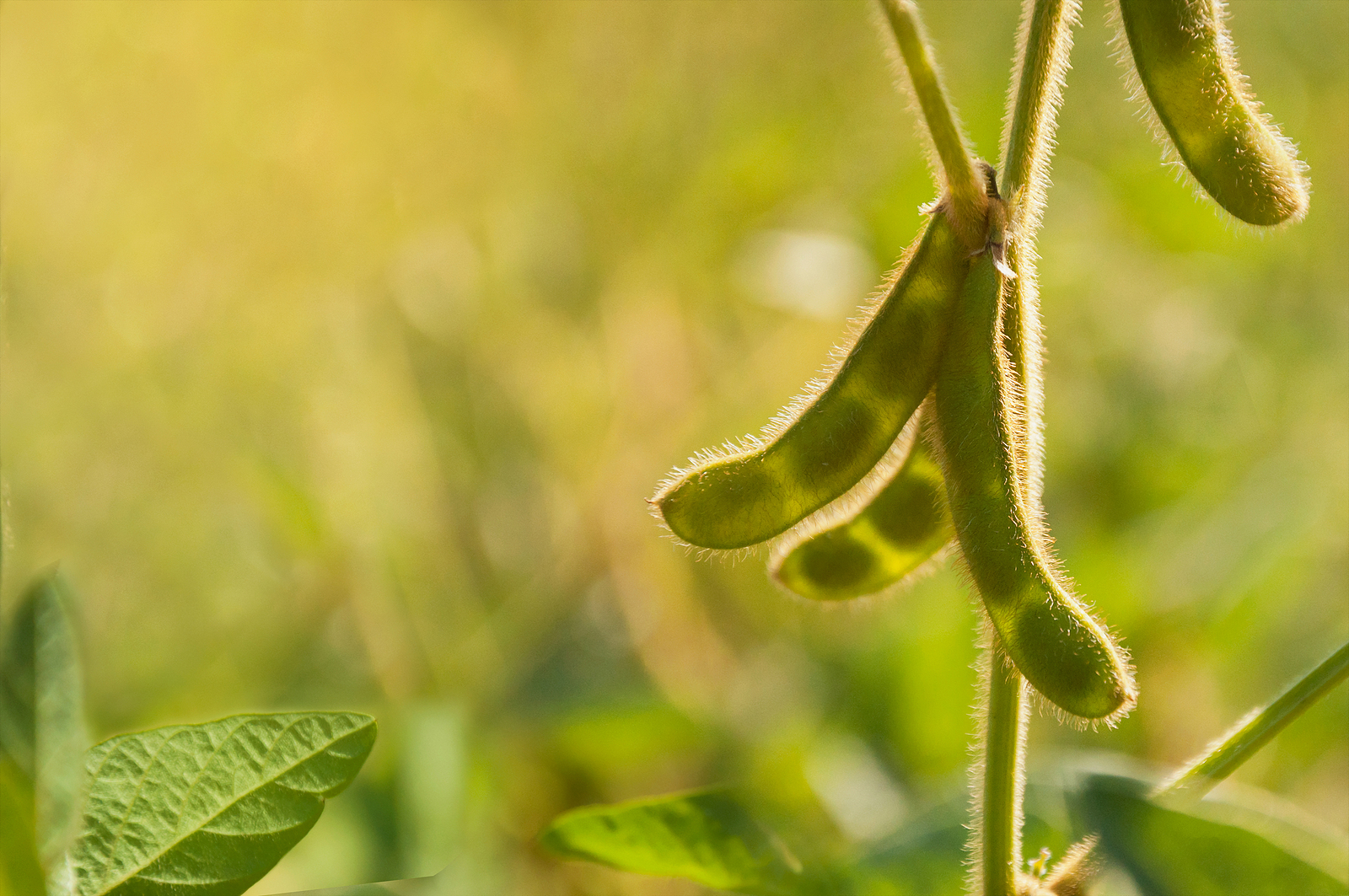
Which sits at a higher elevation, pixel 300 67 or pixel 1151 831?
pixel 300 67

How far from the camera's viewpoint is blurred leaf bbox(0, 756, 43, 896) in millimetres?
564

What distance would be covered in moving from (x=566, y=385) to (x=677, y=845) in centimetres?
172

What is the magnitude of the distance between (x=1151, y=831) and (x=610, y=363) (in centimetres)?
195

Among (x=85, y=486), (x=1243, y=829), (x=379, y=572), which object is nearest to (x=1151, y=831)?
(x=1243, y=829)

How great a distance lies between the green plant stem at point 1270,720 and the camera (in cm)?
64

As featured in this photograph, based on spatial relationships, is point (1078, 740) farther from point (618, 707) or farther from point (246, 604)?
point (246, 604)

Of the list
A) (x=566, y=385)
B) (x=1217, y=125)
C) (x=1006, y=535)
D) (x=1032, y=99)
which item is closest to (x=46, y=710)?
(x=1006, y=535)

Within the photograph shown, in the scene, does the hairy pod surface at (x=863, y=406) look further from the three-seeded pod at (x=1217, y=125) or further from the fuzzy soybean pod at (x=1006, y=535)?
the three-seeded pod at (x=1217, y=125)

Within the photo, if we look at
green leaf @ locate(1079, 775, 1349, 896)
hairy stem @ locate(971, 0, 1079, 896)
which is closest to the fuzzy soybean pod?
hairy stem @ locate(971, 0, 1079, 896)

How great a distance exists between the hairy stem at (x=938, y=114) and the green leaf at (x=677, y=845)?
1.55 ft

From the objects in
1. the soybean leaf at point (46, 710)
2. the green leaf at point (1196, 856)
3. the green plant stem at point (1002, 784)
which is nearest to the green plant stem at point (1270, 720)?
the green leaf at point (1196, 856)

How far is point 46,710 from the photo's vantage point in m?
0.63

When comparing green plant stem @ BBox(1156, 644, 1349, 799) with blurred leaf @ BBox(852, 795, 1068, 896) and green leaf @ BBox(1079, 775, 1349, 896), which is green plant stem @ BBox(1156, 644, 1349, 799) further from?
blurred leaf @ BBox(852, 795, 1068, 896)

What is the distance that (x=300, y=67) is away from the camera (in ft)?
10.6
